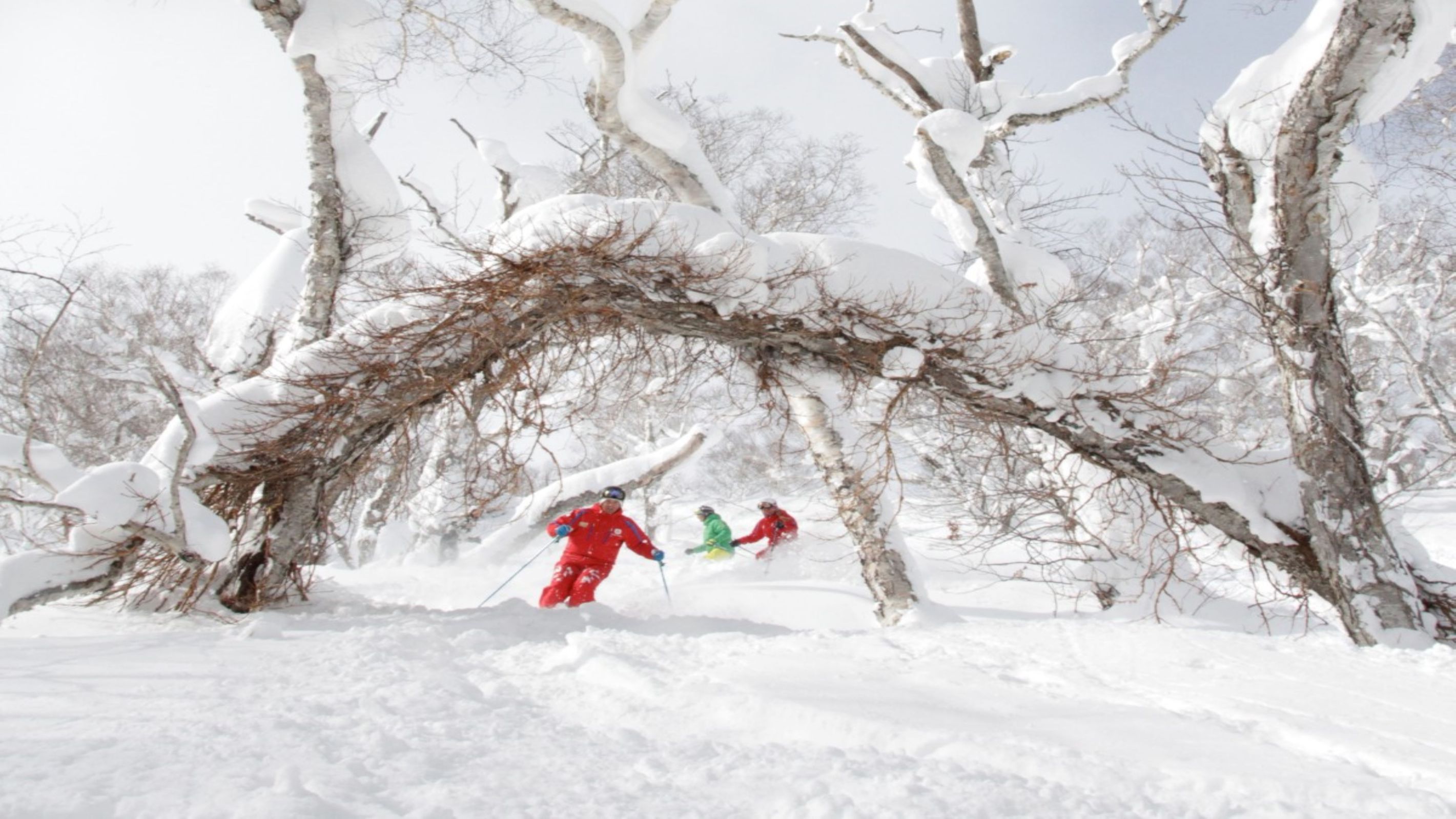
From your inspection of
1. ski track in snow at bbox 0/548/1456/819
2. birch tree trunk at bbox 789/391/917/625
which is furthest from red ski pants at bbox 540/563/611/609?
ski track in snow at bbox 0/548/1456/819

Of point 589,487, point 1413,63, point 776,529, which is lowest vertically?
point 776,529

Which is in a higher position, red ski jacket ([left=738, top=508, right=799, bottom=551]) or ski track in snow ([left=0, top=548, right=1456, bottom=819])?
red ski jacket ([left=738, top=508, right=799, bottom=551])

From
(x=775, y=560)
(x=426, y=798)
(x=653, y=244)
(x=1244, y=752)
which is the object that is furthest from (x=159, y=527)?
(x=775, y=560)

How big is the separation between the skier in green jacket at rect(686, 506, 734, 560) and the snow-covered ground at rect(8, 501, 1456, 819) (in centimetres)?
734

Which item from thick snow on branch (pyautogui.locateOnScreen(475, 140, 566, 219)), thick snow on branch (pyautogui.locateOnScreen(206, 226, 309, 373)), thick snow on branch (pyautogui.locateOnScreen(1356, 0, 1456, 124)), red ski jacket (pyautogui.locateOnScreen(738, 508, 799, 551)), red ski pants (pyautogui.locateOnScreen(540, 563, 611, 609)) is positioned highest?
thick snow on branch (pyautogui.locateOnScreen(475, 140, 566, 219))

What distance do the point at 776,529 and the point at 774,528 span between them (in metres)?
0.04

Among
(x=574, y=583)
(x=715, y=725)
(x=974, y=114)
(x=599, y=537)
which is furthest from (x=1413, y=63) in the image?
(x=574, y=583)

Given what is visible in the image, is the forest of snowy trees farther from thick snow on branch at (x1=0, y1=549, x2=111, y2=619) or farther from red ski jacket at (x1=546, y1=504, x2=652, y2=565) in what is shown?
red ski jacket at (x1=546, y1=504, x2=652, y2=565)

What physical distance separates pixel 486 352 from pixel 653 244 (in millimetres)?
1265

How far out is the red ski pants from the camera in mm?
6363

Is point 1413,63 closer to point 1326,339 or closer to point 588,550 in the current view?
point 1326,339

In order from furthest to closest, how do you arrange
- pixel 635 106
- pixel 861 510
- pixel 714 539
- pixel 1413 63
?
1. pixel 714 539
2. pixel 861 510
3. pixel 635 106
4. pixel 1413 63

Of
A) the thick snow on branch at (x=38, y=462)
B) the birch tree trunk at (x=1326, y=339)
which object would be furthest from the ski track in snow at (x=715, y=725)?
the birch tree trunk at (x=1326, y=339)

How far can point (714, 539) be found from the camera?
1115cm
